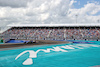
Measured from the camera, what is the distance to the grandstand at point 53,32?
51197mm

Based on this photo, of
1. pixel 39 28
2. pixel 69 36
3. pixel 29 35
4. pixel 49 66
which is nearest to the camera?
pixel 49 66

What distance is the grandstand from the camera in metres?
51.2

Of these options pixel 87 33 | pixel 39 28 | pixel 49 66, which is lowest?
pixel 49 66

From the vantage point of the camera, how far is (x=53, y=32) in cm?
5547

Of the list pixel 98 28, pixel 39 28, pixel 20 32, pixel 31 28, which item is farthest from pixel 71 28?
pixel 20 32

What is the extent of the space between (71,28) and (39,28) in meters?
18.3

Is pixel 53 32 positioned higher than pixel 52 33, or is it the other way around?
pixel 53 32

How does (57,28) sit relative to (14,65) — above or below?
above

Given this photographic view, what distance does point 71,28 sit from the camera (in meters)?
56.6

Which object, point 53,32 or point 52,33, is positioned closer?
point 52,33

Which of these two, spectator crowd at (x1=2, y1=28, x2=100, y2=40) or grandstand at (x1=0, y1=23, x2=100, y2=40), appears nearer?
spectator crowd at (x1=2, y1=28, x2=100, y2=40)

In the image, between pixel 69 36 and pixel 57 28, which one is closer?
pixel 69 36

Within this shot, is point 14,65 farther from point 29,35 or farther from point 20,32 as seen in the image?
point 20,32

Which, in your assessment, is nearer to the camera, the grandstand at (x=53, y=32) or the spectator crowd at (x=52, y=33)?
the spectator crowd at (x=52, y=33)
